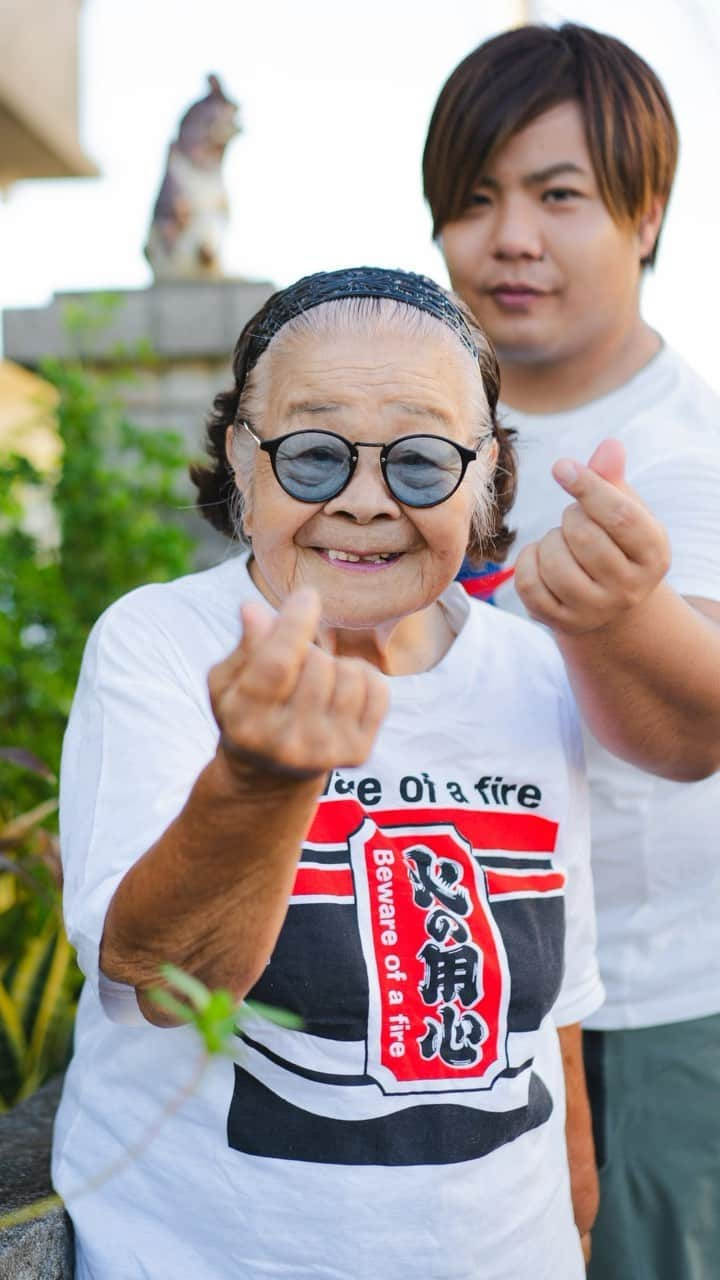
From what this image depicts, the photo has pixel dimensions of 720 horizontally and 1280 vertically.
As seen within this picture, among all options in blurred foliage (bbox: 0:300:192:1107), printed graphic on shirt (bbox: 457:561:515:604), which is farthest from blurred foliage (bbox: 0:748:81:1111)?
printed graphic on shirt (bbox: 457:561:515:604)

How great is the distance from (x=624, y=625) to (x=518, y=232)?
101 centimetres

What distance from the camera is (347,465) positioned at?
1.52 meters

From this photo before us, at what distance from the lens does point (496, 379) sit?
179 centimetres

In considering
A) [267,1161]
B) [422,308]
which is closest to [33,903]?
[267,1161]

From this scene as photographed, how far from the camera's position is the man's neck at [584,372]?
2311 mm

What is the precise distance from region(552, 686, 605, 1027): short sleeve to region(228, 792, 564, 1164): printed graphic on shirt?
20 centimetres

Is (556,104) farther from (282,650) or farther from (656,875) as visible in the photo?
(282,650)

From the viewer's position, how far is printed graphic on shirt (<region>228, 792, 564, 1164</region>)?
149 centimetres

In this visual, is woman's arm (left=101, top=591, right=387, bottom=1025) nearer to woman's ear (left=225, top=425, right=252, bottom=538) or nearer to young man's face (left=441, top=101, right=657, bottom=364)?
woman's ear (left=225, top=425, right=252, bottom=538)

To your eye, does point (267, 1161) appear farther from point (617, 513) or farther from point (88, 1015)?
point (617, 513)

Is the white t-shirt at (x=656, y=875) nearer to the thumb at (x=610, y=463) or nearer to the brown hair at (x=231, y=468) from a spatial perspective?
the brown hair at (x=231, y=468)

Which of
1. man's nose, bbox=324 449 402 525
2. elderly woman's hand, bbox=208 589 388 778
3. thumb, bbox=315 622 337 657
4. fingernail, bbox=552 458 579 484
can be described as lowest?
thumb, bbox=315 622 337 657

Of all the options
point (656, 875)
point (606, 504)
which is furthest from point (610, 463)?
point (656, 875)

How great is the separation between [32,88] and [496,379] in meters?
6.44
